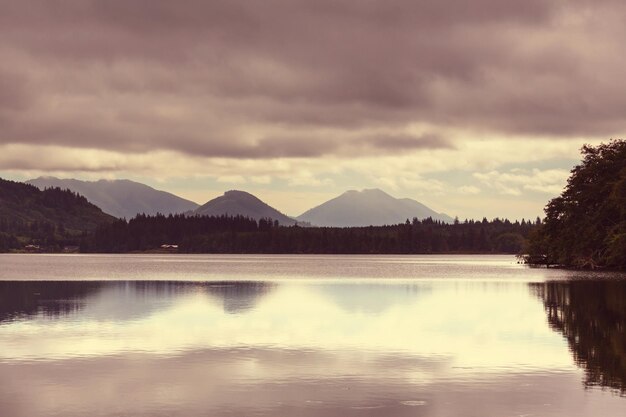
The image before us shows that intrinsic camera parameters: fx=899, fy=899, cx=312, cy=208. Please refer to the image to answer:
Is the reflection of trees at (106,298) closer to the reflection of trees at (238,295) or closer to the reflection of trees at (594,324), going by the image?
the reflection of trees at (238,295)

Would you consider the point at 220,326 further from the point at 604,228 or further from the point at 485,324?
the point at 604,228

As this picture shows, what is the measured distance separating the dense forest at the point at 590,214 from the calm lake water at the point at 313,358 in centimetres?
8298

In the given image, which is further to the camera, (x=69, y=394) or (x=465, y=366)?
(x=465, y=366)

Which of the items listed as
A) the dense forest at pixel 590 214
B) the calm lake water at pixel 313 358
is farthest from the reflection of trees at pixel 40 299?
the dense forest at pixel 590 214

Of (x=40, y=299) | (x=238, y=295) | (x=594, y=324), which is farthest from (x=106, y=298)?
(x=594, y=324)

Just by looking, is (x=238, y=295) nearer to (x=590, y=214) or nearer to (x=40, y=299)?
(x=40, y=299)

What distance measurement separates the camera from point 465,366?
3806cm

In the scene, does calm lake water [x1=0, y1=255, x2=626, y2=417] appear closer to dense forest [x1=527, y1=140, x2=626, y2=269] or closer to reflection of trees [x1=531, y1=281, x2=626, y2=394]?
reflection of trees [x1=531, y1=281, x2=626, y2=394]

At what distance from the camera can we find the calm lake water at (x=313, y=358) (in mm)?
29266

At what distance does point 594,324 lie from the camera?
56.4 meters

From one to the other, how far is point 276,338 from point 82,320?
16492 millimetres

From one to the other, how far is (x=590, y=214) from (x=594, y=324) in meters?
114

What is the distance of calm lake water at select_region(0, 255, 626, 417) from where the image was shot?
29266 mm

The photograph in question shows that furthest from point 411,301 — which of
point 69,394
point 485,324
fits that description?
point 69,394
